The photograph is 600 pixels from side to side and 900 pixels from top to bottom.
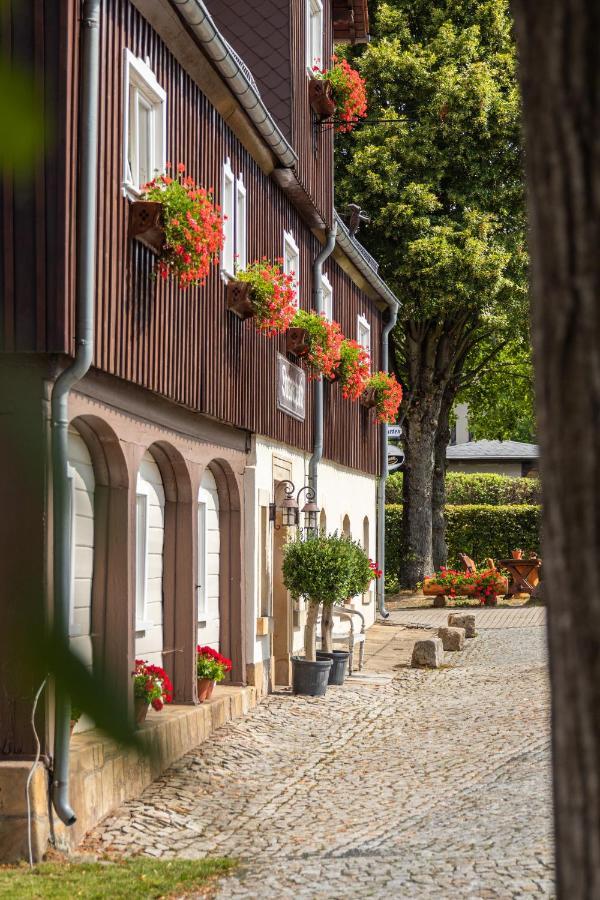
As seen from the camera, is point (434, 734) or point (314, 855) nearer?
point (314, 855)

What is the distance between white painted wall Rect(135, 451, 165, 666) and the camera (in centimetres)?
1024

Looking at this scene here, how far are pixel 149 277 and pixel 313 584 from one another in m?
4.94

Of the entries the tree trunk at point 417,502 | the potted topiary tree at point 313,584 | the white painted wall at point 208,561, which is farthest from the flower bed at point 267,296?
the tree trunk at point 417,502

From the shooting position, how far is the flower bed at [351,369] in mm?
16906

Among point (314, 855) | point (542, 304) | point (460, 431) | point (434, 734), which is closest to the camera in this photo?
point (542, 304)

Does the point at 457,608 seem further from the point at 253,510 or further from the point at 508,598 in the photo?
the point at 253,510

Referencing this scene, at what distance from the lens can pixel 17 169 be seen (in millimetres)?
579

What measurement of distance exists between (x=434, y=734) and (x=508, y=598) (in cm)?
1649

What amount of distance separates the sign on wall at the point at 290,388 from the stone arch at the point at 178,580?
3.29m

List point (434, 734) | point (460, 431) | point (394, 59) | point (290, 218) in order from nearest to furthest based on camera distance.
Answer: point (434, 734) → point (290, 218) → point (394, 59) → point (460, 431)

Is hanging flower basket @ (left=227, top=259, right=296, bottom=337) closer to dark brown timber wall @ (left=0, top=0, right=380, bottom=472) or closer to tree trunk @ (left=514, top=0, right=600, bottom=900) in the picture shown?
dark brown timber wall @ (left=0, top=0, right=380, bottom=472)

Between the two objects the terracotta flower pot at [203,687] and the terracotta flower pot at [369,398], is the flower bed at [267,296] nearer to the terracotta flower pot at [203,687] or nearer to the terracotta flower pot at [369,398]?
the terracotta flower pot at [203,687]

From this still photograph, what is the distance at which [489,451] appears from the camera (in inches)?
1829

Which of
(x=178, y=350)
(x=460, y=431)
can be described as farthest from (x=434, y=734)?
(x=460, y=431)
